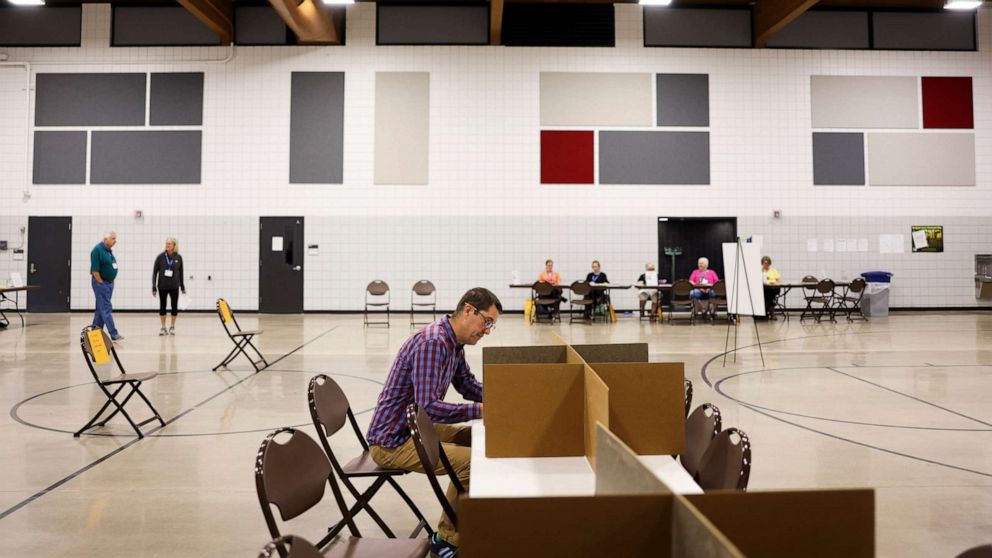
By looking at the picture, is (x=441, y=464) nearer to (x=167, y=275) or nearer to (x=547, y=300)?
(x=167, y=275)

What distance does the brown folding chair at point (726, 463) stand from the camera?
200 centimetres

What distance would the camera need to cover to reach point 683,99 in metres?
13.8

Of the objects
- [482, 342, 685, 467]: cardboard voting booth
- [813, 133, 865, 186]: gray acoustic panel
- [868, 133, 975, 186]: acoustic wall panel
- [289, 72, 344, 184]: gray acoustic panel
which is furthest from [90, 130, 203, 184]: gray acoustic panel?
[868, 133, 975, 186]: acoustic wall panel

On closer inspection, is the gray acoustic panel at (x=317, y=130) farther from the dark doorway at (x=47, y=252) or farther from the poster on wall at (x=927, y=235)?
the poster on wall at (x=927, y=235)

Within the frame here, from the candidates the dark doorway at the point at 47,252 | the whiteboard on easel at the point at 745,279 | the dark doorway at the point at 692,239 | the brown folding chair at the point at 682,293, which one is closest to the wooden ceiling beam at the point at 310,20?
the dark doorway at the point at 47,252

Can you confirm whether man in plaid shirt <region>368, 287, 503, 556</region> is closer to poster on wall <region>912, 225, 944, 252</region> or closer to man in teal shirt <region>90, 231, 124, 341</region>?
man in teal shirt <region>90, 231, 124, 341</region>

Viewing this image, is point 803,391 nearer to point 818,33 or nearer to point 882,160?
point 882,160

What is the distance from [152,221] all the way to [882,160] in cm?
1598

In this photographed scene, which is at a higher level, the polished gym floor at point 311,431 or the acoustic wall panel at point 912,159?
the acoustic wall panel at point 912,159

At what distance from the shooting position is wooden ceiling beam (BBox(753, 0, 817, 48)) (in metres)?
12.1

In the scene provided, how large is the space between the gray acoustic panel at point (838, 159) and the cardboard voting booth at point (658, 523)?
1467 centimetres

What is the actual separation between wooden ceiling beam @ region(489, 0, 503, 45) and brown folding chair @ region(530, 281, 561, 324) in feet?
17.8

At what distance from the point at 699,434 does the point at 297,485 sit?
60.0 inches

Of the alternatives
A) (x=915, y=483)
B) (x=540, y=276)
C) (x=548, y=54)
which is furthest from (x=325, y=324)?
(x=915, y=483)
